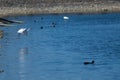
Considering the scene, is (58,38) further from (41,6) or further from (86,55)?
(41,6)

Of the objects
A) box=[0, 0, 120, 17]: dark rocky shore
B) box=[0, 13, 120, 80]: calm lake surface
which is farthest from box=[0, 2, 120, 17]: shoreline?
box=[0, 13, 120, 80]: calm lake surface

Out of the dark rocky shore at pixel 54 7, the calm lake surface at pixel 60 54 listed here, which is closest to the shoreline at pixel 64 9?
the dark rocky shore at pixel 54 7

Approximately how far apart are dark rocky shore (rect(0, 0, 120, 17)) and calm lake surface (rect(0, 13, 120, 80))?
1802cm

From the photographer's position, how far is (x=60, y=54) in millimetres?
40156

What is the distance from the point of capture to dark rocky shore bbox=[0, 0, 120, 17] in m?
86.0

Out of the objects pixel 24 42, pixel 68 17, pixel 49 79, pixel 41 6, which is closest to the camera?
pixel 49 79

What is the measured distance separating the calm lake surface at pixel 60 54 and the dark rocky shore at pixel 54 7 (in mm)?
18024

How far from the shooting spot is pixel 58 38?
175 ft

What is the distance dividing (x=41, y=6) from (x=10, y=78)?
6536 cm

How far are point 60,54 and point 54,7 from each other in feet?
172

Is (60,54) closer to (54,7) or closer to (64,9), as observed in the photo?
(64,9)

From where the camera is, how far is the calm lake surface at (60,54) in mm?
32438

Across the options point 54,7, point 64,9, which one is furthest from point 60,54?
point 54,7

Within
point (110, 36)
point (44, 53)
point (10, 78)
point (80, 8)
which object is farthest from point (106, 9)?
point (10, 78)
